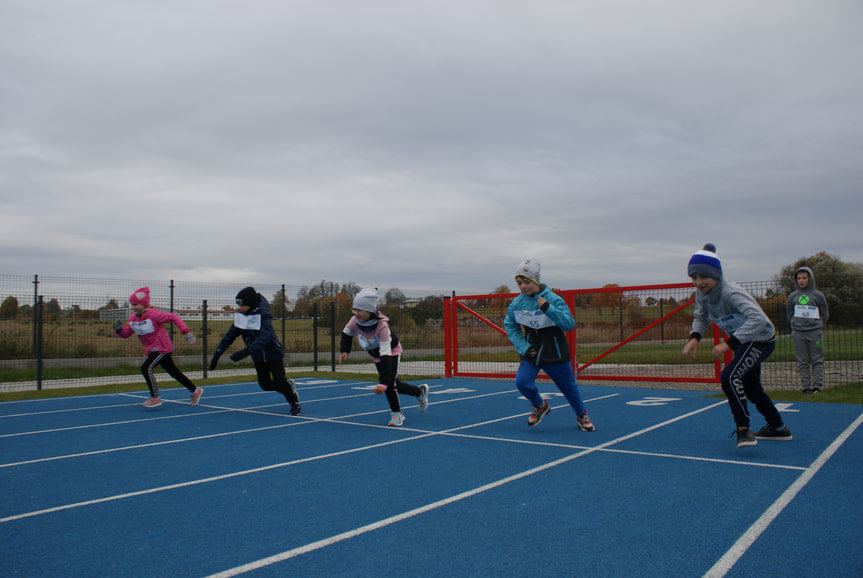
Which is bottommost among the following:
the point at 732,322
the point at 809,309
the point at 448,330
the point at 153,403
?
the point at 153,403

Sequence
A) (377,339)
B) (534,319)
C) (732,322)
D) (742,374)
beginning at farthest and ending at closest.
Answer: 1. (377,339)
2. (534,319)
3. (732,322)
4. (742,374)

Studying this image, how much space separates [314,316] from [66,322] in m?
6.63

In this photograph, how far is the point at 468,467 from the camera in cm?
589

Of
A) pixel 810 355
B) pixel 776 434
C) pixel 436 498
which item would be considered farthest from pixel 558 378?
pixel 810 355

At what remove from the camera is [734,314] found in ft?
20.6

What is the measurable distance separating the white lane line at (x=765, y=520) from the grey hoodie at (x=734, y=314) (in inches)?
51.0

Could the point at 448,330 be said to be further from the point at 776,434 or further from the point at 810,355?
the point at 776,434

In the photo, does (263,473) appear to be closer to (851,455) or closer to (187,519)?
(187,519)

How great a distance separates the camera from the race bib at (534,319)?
24.6ft

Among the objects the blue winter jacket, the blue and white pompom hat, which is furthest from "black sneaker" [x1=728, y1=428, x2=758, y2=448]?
the blue winter jacket

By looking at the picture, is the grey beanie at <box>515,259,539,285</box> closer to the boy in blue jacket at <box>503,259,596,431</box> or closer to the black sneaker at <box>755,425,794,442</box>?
the boy in blue jacket at <box>503,259,596,431</box>

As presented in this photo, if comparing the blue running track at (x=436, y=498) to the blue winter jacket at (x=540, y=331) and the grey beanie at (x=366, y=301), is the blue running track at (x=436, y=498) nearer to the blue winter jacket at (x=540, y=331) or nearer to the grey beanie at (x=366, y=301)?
the blue winter jacket at (x=540, y=331)

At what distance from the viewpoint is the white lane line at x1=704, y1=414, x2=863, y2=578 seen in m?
3.36

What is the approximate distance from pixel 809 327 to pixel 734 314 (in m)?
5.75
